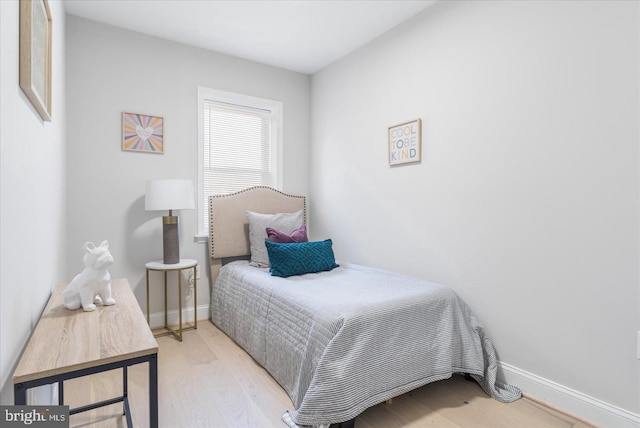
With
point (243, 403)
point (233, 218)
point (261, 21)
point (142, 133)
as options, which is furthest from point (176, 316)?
point (261, 21)

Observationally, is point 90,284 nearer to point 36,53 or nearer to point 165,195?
point 36,53

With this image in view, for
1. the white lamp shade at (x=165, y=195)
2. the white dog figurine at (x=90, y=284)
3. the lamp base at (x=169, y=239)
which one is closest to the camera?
the white dog figurine at (x=90, y=284)

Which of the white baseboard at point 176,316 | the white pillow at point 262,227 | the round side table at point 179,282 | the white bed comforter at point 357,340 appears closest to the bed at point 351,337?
the white bed comforter at point 357,340

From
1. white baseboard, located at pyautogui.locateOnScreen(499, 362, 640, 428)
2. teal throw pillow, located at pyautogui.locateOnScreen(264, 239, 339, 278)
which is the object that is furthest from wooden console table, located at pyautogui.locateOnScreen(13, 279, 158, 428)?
white baseboard, located at pyautogui.locateOnScreen(499, 362, 640, 428)

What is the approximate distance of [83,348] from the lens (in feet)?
3.45

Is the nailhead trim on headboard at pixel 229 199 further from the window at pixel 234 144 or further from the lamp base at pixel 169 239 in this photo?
the lamp base at pixel 169 239

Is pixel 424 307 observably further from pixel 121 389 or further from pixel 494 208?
pixel 121 389

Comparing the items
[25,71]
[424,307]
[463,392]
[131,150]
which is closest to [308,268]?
[424,307]

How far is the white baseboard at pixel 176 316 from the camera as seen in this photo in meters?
3.03

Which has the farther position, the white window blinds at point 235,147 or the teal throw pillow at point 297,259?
the white window blinds at point 235,147

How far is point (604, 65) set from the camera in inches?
66.4

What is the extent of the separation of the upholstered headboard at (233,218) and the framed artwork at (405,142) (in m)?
1.31

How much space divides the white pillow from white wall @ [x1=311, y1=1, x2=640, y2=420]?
838 millimetres

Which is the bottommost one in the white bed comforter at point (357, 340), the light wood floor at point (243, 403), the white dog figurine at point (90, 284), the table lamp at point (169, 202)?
the light wood floor at point (243, 403)
